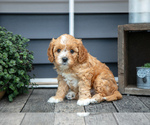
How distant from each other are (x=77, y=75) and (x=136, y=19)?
1359mm

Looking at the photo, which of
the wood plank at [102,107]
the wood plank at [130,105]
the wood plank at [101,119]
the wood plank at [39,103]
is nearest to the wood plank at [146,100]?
the wood plank at [130,105]

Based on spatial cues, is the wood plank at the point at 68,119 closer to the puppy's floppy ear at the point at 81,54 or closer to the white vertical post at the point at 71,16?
the puppy's floppy ear at the point at 81,54

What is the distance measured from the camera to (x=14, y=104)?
112 inches

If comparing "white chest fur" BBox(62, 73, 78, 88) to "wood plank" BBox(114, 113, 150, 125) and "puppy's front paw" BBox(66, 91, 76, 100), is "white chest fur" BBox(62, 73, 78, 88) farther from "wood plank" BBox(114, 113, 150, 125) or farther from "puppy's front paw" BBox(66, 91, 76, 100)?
"wood plank" BBox(114, 113, 150, 125)

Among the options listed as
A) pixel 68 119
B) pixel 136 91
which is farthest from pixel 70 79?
pixel 136 91

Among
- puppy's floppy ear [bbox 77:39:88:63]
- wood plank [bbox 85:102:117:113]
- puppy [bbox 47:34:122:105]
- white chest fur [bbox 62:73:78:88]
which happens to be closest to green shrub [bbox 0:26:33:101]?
puppy [bbox 47:34:122:105]

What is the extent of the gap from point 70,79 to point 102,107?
0.54m

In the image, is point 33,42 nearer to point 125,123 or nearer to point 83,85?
point 83,85

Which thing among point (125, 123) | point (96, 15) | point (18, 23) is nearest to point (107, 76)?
point (125, 123)

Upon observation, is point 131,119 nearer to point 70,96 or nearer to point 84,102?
point 84,102

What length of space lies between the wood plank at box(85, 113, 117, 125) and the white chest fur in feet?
2.08

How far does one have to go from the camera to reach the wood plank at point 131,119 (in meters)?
2.15

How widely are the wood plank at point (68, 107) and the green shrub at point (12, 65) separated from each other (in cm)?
62

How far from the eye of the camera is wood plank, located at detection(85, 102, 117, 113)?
101 inches
